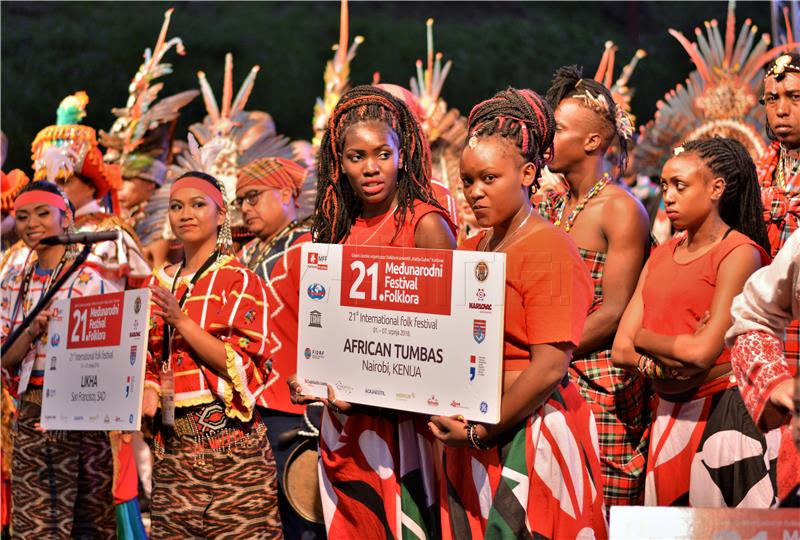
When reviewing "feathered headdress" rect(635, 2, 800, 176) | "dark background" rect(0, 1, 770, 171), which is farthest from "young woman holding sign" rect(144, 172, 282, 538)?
"dark background" rect(0, 1, 770, 171)

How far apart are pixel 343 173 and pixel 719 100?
13.1 feet

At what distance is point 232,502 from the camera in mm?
4051

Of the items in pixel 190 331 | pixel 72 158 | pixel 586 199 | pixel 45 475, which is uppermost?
pixel 72 158

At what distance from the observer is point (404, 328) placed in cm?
298

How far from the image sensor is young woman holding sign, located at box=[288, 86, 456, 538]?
10.6ft

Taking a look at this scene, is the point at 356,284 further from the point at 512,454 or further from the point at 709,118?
the point at 709,118

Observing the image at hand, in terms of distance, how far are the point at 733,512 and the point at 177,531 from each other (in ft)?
8.93

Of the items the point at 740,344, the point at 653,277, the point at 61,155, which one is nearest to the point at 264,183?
the point at 61,155

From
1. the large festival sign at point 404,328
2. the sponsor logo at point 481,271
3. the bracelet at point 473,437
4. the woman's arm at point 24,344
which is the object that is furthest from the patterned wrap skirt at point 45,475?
the sponsor logo at point 481,271

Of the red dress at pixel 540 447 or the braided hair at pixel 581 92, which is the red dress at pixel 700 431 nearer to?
the red dress at pixel 540 447

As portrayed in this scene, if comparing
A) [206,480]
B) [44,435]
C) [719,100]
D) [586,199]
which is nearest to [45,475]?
[44,435]

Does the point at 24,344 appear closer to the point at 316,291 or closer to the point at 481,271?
the point at 316,291

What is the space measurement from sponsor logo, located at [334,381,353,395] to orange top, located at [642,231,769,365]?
42.6 inches

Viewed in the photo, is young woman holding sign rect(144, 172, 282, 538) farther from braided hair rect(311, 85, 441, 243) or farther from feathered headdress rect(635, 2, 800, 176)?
feathered headdress rect(635, 2, 800, 176)
